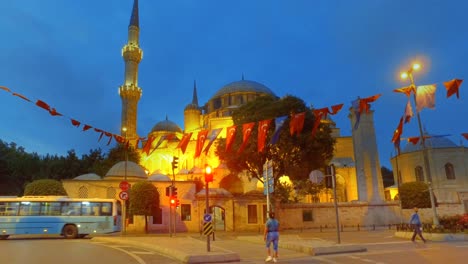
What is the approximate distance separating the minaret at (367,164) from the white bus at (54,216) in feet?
71.0

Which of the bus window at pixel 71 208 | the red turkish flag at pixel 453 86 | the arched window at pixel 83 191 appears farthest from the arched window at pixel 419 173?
the bus window at pixel 71 208

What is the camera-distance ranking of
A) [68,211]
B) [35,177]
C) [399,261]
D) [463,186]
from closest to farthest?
1. [399,261]
2. [68,211]
3. [463,186]
4. [35,177]

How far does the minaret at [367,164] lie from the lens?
31.4m

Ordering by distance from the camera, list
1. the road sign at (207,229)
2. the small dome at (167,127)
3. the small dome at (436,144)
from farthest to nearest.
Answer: the small dome at (167,127) → the small dome at (436,144) → the road sign at (207,229)

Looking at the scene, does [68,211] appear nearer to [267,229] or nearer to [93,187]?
[93,187]

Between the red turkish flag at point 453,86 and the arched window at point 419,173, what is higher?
the red turkish flag at point 453,86

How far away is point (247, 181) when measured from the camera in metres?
41.7

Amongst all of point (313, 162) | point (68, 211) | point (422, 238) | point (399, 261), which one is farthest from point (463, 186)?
point (68, 211)

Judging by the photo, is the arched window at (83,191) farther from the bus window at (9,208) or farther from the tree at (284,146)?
the tree at (284,146)

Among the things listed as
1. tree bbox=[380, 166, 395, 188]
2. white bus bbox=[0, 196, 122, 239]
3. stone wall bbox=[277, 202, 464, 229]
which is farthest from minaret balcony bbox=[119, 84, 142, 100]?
tree bbox=[380, 166, 395, 188]

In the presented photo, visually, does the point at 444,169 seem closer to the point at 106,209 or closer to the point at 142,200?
the point at 142,200

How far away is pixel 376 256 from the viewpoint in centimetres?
1058

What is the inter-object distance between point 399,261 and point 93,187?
2749 cm

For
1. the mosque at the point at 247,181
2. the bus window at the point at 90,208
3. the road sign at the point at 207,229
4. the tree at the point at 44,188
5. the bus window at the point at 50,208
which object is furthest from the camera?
the mosque at the point at 247,181
